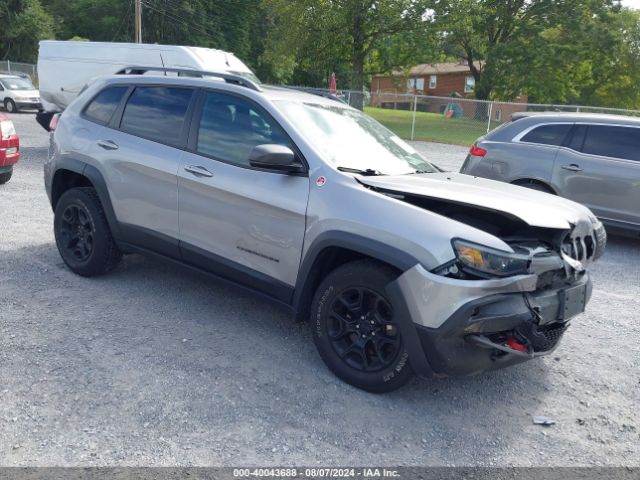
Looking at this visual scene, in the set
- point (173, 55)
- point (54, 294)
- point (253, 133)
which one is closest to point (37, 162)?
point (173, 55)

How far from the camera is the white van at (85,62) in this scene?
1563cm

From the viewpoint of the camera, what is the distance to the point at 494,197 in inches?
152

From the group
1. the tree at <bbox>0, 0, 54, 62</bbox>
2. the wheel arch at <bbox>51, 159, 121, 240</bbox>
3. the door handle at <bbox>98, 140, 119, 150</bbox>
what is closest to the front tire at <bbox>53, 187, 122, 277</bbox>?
the wheel arch at <bbox>51, 159, 121, 240</bbox>

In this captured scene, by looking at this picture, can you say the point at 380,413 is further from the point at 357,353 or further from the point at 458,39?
the point at 458,39

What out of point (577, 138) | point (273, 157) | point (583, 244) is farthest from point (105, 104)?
point (577, 138)

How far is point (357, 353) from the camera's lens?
379 centimetres

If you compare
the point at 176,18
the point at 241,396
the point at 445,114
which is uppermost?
the point at 176,18

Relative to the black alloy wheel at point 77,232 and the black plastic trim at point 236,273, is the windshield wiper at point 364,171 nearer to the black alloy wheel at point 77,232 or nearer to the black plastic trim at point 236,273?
the black plastic trim at point 236,273

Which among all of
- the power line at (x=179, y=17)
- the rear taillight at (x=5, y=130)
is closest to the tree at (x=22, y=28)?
the power line at (x=179, y=17)

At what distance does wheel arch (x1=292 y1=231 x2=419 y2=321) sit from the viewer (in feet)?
11.4

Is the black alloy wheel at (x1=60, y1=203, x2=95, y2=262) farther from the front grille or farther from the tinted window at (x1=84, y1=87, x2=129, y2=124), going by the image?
the front grille

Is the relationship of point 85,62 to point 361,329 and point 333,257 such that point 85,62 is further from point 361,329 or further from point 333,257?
point 361,329

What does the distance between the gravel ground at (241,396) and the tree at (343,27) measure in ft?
102

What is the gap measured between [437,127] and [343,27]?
32.0 ft
